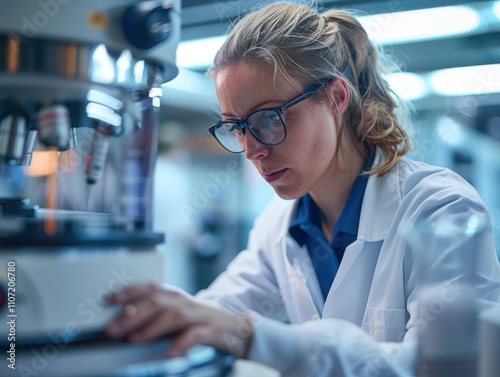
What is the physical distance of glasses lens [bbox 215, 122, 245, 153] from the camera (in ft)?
3.82

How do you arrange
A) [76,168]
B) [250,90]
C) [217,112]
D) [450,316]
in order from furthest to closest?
1. [217,112]
2. [250,90]
3. [76,168]
4. [450,316]

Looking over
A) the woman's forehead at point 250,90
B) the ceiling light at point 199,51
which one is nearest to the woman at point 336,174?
the woman's forehead at point 250,90

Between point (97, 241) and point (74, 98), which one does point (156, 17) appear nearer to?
point (74, 98)

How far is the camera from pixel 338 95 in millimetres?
1232

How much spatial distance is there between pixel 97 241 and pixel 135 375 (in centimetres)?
19

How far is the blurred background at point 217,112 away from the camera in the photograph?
148 cm

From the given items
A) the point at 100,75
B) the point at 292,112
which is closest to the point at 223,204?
the point at 292,112

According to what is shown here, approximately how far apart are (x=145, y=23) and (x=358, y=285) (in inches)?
28.6

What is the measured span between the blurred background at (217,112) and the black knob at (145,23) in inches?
9.6

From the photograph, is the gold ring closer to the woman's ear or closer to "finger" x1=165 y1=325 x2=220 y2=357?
"finger" x1=165 y1=325 x2=220 y2=357

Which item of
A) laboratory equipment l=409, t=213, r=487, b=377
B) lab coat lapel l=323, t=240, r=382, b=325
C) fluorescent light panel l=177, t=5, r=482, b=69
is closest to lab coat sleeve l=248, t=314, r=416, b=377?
laboratory equipment l=409, t=213, r=487, b=377

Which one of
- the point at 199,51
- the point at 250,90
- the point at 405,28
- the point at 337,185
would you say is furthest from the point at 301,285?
the point at 405,28

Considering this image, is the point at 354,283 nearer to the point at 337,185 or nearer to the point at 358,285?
the point at 358,285

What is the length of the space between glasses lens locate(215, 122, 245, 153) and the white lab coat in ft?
1.04
